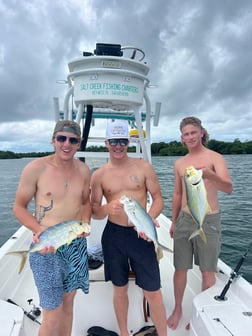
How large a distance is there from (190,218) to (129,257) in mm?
671

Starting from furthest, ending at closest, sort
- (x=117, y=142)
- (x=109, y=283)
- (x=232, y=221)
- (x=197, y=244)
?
(x=232, y=221)
(x=109, y=283)
(x=197, y=244)
(x=117, y=142)

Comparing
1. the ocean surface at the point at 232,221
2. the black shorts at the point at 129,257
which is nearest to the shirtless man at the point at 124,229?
the black shorts at the point at 129,257

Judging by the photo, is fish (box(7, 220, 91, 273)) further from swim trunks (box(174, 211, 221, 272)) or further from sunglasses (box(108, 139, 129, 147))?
swim trunks (box(174, 211, 221, 272))

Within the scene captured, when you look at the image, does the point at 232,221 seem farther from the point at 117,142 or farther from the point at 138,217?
the point at 138,217

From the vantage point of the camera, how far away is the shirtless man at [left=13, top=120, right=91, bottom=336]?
6.55 ft

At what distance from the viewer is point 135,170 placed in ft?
8.14

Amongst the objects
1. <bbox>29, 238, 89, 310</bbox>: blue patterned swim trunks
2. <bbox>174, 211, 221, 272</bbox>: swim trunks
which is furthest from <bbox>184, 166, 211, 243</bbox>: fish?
<bbox>29, 238, 89, 310</bbox>: blue patterned swim trunks

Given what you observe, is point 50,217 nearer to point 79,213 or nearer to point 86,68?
point 79,213

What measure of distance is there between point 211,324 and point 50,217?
4.54ft

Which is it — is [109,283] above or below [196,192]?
below

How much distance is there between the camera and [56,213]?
2084 mm

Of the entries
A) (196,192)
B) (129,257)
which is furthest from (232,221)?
(196,192)

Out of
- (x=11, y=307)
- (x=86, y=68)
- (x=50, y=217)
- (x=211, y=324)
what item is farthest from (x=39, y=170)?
(x=86, y=68)

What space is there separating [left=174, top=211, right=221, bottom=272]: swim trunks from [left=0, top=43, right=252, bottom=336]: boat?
0.24m
